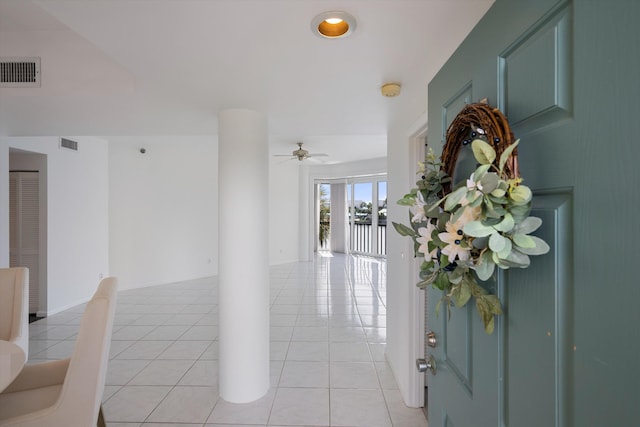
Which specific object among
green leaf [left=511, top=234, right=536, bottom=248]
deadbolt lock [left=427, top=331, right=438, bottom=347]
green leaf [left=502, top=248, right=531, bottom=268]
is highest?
green leaf [left=511, top=234, right=536, bottom=248]

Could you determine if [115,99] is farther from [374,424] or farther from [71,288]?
[71,288]

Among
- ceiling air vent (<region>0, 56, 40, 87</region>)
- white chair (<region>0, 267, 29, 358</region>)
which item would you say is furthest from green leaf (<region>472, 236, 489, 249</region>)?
ceiling air vent (<region>0, 56, 40, 87</region>)

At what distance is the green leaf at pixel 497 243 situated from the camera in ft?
1.77

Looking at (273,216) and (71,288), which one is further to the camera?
(273,216)

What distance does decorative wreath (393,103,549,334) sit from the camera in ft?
1.75

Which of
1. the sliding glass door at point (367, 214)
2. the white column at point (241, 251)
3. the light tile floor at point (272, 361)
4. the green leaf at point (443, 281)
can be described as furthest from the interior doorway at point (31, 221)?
the sliding glass door at point (367, 214)

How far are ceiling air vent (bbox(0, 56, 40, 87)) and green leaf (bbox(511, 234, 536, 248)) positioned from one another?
9.86 feet

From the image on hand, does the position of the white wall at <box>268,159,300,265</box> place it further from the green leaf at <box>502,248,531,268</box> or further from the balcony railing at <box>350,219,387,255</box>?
the green leaf at <box>502,248,531,268</box>

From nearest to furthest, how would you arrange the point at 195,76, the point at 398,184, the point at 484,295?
the point at 484,295 → the point at 195,76 → the point at 398,184

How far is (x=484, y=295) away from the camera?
26.6 inches

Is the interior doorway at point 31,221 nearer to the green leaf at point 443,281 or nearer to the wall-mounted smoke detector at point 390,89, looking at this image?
the wall-mounted smoke detector at point 390,89

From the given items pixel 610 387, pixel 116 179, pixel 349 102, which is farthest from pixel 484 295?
pixel 116 179

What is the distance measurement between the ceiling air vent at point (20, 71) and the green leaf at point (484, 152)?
2884 mm

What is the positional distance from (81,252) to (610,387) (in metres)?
5.58
